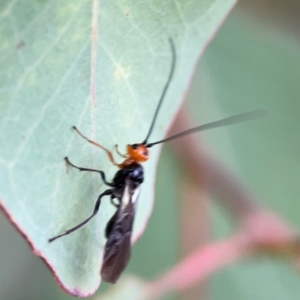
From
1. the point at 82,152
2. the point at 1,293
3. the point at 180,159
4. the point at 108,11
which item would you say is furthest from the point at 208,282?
the point at 108,11

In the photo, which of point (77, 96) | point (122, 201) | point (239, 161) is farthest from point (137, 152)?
point (239, 161)

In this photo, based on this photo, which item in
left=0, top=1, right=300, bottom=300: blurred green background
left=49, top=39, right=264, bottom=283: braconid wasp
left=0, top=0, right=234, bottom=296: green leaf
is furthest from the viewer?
left=0, top=1, right=300, bottom=300: blurred green background

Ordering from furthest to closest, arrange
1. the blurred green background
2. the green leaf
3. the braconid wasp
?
the blurred green background → the braconid wasp → the green leaf

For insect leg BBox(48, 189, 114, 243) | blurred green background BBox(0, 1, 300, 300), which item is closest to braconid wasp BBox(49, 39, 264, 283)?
insect leg BBox(48, 189, 114, 243)

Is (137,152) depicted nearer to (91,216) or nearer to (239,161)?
(91,216)

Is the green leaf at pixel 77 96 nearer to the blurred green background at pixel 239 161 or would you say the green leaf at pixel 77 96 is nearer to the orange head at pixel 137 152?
the orange head at pixel 137 152

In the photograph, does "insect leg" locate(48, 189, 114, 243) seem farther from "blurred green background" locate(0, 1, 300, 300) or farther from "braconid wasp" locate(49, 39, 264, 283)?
"blurred green background" locate(0, 1, 300, 300)

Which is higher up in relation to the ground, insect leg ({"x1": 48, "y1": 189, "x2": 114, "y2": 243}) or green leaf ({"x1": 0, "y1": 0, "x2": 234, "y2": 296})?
green leaf ({"x1": 0, "y1": 0, "x2": 234, "y2": 296})
